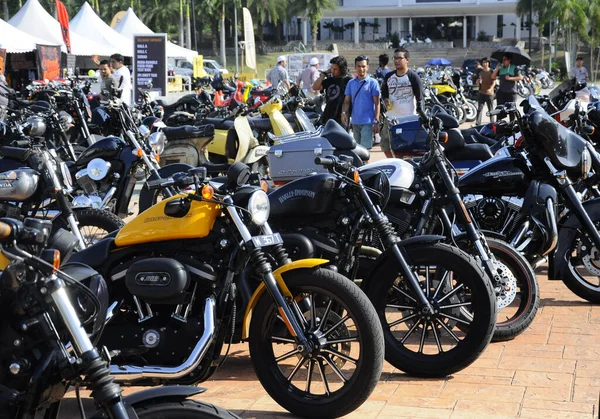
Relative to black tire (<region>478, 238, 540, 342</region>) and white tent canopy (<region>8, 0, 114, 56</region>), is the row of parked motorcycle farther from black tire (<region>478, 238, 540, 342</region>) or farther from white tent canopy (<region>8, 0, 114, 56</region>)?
white tent canopy (<region>8, 0, 114, 56</region>)

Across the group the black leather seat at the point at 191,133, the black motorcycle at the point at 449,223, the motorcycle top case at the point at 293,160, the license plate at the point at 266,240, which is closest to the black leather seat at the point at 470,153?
the motorcycle top case at the point at 293,160

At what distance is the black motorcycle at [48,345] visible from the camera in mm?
2494

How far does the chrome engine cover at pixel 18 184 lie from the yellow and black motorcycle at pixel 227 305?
5.29ft

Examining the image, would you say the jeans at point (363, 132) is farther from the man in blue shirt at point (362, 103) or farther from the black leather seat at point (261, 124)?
the black leather seat at point (261, 124)

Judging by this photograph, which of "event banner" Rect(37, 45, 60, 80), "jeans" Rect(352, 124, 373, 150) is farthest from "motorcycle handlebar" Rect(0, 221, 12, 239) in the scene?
"event banner" Rect(37, 45, 60, 80)

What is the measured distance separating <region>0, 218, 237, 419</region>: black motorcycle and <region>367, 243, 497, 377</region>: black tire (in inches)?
87.6

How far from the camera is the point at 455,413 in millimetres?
4266

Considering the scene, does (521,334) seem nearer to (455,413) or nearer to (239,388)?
(455,413)

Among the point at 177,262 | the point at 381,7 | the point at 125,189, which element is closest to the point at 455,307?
the point at 177,262

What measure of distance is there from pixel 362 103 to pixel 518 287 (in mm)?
7036

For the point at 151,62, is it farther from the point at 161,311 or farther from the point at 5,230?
the point at 5,230

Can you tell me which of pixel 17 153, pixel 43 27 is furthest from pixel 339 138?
pixel 43 27

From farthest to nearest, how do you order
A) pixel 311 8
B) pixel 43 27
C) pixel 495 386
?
pixel 311 8, pixel 43 27, pixel 495 386

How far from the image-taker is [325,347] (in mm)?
4117
